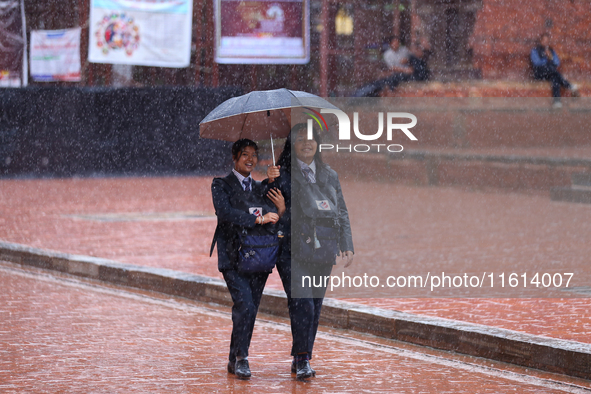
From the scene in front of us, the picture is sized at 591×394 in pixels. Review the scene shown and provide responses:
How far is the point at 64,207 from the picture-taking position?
16.5 metres

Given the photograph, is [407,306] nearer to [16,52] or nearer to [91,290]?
[91,290]

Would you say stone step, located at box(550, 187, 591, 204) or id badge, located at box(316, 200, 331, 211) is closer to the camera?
id badge, located at box(316, 200, 331, 211)

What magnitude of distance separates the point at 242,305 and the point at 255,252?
1.09ft

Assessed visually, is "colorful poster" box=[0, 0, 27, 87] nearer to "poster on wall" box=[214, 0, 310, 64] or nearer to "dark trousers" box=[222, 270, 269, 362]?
"poster on wall" box=[214, 0, 310, 64]

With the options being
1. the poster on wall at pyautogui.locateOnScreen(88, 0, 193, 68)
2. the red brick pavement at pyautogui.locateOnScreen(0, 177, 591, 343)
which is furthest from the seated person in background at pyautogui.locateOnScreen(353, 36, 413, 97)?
the poster on wall at pyautogui.locateOnScreen(88, 0, 193, 68)

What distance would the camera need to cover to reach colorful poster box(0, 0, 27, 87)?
24156 mm

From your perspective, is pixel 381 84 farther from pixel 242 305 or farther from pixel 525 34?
pixel 242 305

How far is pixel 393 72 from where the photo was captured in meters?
23.9

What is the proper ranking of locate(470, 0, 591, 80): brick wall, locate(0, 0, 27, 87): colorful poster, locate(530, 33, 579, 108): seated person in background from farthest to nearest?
locate(470, 0, 591, 80): brick wall → locate(0, 0, 27, 87): colorful poster → locate(530, 33, 579, 108): seated person in background

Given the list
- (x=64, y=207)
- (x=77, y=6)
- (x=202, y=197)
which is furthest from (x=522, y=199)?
(x=77, y=6)

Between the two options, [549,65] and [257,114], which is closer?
[257,114]

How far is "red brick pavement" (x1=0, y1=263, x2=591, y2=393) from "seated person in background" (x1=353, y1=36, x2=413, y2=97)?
1571cm

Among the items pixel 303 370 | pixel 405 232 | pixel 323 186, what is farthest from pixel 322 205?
pixel 405 232

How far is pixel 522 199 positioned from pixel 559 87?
20.6 ft
